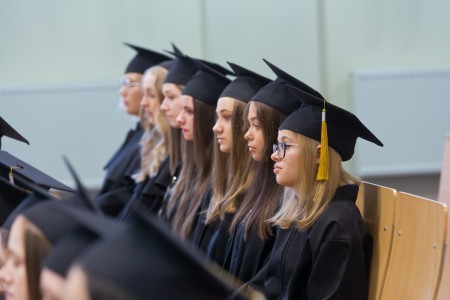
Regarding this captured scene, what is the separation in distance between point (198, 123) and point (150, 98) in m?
1.09

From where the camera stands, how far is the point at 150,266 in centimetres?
181

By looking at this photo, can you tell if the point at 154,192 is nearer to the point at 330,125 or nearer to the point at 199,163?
the point at 199,163

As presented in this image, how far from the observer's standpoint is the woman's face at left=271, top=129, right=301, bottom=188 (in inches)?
150

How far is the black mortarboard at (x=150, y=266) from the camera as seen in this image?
1753 millimetres

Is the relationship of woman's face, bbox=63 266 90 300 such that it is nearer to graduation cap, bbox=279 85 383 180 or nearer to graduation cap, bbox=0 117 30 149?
graduation cap, bbox=279 85 383 180

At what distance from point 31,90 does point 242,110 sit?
4.37 m

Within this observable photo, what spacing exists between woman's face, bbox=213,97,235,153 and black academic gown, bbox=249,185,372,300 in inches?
41.1

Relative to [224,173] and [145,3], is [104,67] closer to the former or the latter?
[145,3]

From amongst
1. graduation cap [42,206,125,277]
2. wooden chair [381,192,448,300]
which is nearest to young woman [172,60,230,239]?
wooden chair [381,192,448,300]

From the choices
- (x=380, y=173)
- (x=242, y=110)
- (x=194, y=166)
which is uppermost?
(x=242, y=110)

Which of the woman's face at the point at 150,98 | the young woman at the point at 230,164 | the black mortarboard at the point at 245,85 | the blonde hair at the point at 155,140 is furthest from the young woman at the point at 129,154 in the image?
the black mortarboard at the point at 245,85

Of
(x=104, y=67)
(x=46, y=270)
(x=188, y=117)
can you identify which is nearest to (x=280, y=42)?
(x=104, y=67)

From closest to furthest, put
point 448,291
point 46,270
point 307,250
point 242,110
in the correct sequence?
1. point 46,270
2. point 307,250
3. point 448,291
4. point 242,110

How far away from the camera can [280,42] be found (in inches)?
327
